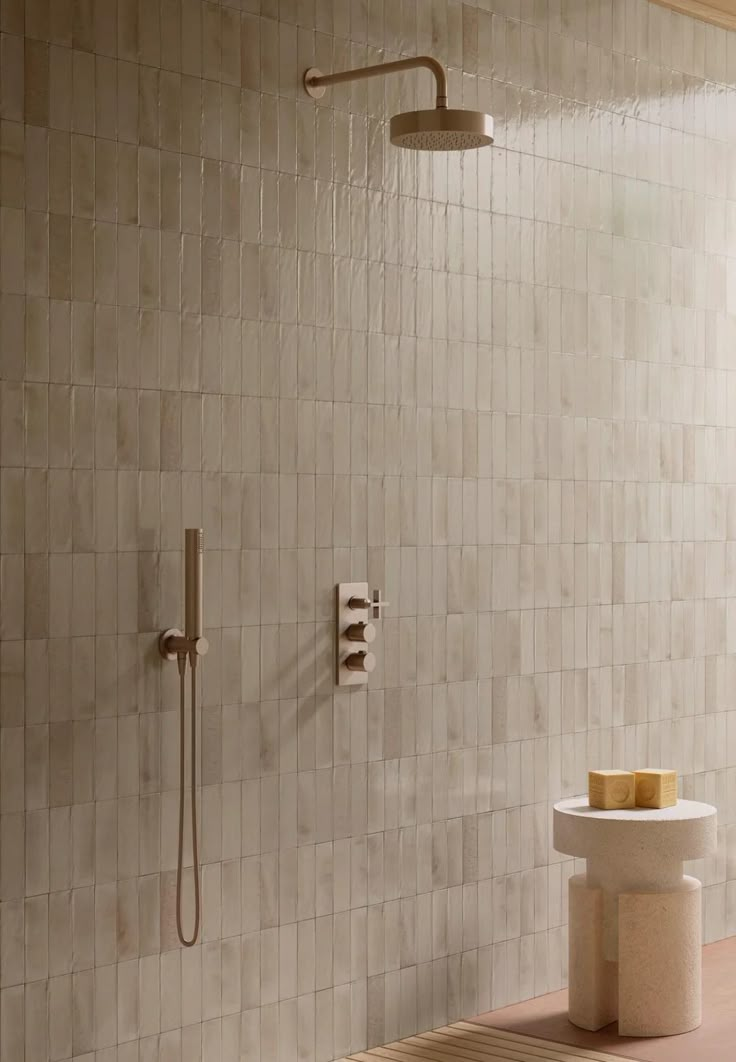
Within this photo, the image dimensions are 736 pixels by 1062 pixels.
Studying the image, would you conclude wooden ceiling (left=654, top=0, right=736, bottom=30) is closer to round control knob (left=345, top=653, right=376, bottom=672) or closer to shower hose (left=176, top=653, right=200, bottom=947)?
round control knob (left=345, top=653, right=376, bottom=672)

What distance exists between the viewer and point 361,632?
142 inches

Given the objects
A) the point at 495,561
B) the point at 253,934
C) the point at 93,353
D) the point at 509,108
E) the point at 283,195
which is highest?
the point at 509,108

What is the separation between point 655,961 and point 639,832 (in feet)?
1.03

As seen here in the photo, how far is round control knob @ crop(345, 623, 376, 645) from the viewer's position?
3607 millimetres

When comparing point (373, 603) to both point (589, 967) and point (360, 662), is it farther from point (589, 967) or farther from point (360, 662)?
point (589, 967)

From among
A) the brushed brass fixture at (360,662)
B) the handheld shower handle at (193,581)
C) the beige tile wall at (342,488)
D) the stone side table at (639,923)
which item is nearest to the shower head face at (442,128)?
the beige tile wall at (342,488)

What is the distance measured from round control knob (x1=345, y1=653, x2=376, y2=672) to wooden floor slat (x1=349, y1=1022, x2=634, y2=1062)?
3.03ft

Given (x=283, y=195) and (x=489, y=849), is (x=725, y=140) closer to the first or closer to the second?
(x=283, y=195)

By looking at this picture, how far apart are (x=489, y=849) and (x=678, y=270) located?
5.96ft

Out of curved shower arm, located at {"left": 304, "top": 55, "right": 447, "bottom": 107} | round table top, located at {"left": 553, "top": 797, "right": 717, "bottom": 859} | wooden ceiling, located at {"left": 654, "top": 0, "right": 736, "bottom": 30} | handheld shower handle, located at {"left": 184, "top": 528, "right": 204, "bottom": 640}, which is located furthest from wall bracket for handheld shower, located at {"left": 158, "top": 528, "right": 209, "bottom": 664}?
wooden ceiling, located at {"left": 654, "top": 0, "right": 736, "bottom": 30}

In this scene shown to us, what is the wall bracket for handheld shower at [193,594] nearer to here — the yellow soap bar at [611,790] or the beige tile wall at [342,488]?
the beige tile wall at [342,488]

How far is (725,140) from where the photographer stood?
4723mm

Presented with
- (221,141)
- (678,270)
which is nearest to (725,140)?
(678,270)

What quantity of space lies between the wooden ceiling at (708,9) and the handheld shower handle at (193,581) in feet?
7.86
